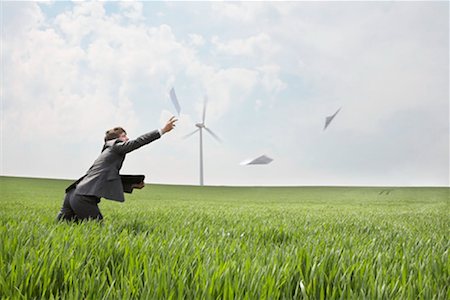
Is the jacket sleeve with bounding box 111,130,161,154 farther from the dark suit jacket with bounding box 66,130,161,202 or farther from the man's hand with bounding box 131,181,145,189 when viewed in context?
the man's hand with bounding box 131,181,145,189

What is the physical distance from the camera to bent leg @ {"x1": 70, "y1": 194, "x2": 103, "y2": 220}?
5.84 metres

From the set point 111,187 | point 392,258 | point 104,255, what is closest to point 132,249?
point 104,255

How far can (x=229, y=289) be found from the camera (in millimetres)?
1938

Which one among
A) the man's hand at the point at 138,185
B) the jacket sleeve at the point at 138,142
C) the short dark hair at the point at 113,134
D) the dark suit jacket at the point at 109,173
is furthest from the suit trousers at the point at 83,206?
the short dark hair at the point at 113,134

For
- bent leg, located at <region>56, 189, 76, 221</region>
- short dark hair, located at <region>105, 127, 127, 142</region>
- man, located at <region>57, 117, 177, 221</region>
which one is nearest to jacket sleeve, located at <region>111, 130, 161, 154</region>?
man, located at <region>57, 117, 177, 221</region>

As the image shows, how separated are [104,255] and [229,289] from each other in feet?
4.74

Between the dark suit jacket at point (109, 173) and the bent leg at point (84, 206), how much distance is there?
117mm

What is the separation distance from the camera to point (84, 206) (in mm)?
5863

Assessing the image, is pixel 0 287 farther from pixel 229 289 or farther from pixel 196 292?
pixel 229 289

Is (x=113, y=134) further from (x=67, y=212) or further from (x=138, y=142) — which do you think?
(x=67, y=212)

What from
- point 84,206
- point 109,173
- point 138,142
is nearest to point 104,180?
point 109,173

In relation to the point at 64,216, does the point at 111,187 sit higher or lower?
higher

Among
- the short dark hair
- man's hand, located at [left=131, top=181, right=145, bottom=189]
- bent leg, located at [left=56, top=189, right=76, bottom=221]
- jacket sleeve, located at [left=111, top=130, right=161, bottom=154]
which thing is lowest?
bent leg, located at [left=56, top=189, right=76, bottom=221]

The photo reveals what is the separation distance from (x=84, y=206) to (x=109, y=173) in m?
0.57
